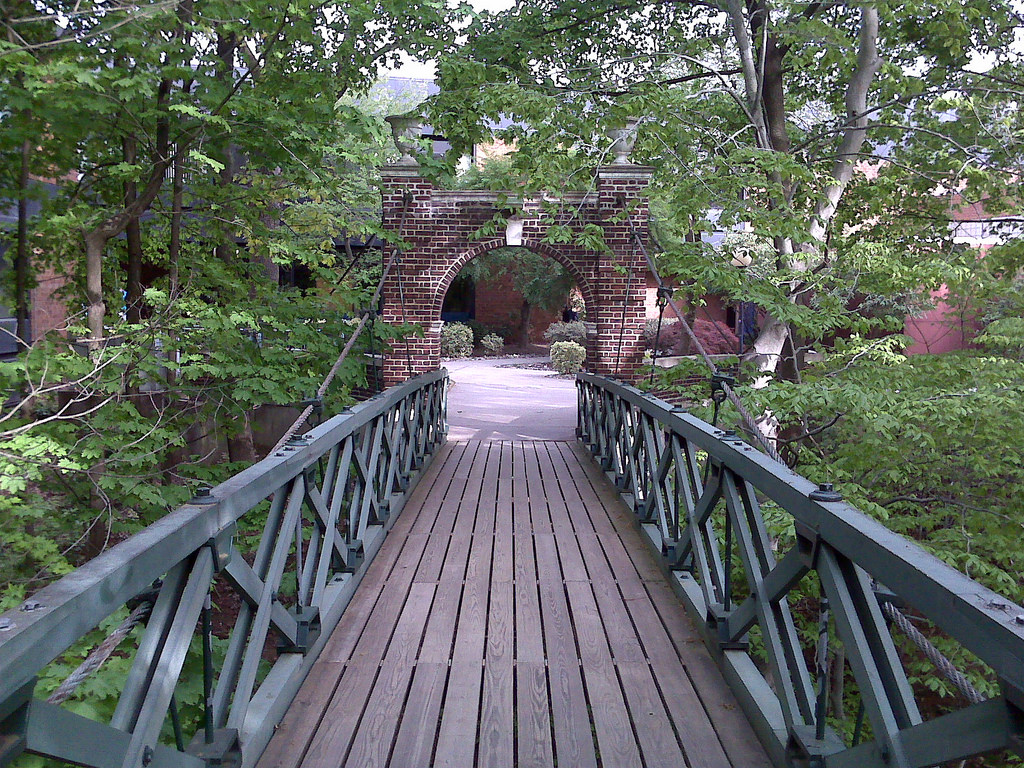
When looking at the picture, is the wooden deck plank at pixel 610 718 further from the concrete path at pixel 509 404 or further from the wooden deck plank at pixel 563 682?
the concrete path at pixel 509 404

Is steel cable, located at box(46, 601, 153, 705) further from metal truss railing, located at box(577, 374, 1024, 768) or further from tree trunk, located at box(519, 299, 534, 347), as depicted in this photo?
tree trunk, located at box(519, 299, 534, 347)

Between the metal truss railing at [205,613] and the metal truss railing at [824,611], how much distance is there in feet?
5.01

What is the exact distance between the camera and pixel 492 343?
28469mm

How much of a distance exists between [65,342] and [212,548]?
3.60 metres

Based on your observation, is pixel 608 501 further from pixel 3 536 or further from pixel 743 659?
pixel 3 536

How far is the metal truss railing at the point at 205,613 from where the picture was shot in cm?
135

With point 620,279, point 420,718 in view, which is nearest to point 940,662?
point 420,718

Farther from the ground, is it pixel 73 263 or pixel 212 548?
pixel 73 263

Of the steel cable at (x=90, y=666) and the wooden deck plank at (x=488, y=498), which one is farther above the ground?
the steel cable at (x=90, y=666)

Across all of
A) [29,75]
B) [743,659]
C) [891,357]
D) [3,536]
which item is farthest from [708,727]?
[891,357]

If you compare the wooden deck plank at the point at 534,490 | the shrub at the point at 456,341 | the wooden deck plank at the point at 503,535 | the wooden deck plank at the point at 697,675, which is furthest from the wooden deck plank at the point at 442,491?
the shrub at the point at 456,341

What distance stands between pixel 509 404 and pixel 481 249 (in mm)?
5576

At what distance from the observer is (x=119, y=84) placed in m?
4.73

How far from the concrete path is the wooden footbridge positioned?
647 centimetres
